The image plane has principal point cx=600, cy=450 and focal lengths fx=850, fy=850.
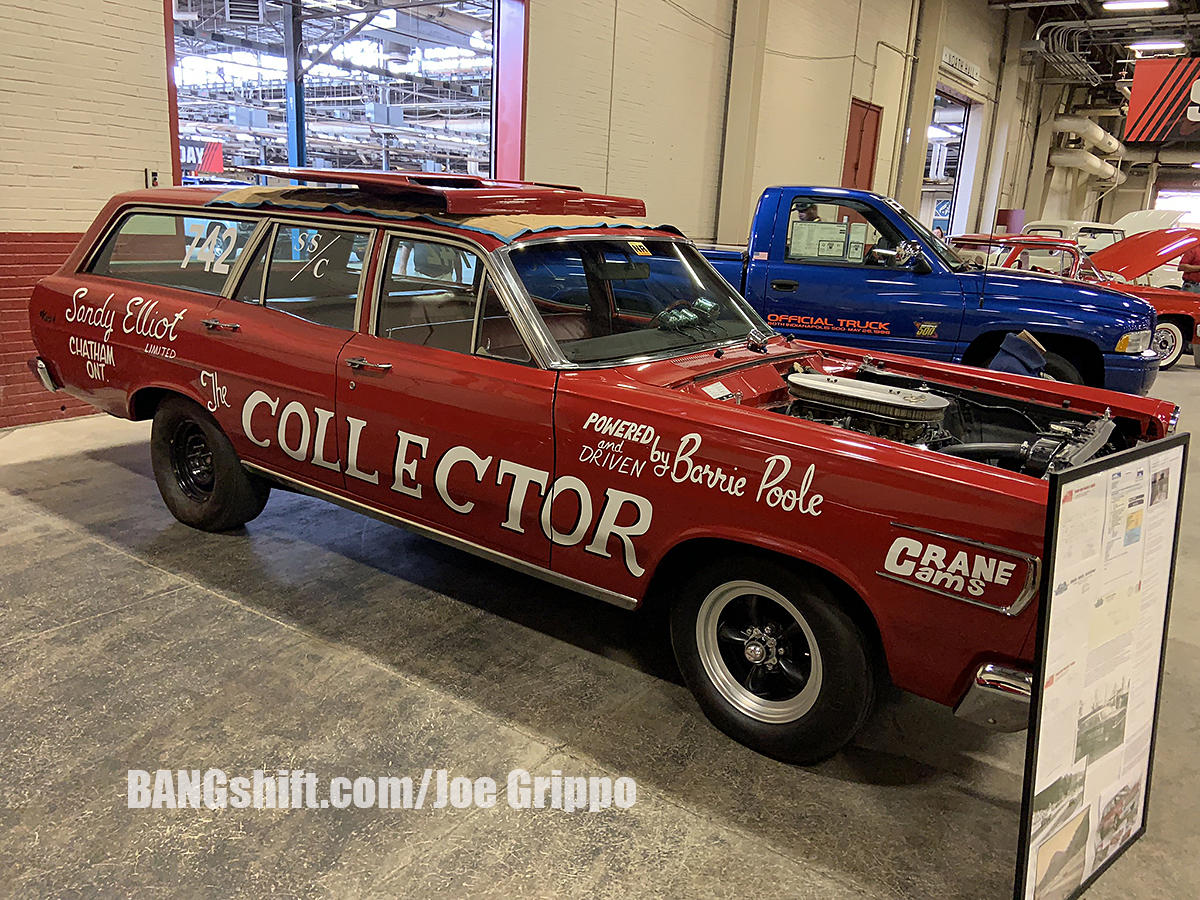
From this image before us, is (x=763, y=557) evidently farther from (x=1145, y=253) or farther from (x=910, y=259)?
(x=1145, y=253)

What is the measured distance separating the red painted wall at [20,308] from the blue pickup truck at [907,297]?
5.19 meters

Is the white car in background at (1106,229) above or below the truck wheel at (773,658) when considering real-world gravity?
above

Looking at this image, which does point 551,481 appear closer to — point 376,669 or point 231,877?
point 376,669

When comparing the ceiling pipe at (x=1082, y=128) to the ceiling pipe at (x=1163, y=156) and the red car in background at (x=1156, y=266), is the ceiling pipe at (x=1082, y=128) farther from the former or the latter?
the red car in background at (x=1156, y=266)

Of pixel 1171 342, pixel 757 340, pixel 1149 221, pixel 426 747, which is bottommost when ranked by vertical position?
pixel 426 747

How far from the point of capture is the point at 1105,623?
2.12 meters

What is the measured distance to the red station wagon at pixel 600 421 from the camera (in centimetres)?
239

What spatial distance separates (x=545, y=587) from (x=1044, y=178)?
27774 mm

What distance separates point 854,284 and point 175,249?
15.8 ft

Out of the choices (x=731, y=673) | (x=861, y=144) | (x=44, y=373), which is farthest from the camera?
(x=861, y=144)

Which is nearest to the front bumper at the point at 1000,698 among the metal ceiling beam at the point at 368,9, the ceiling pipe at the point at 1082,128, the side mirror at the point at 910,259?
the side mirror at the point at 910,259

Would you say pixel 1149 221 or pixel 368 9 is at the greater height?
pixel 368 9

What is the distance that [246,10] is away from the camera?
468 inches

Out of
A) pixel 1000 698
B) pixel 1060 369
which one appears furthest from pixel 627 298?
pixel 1060 369
